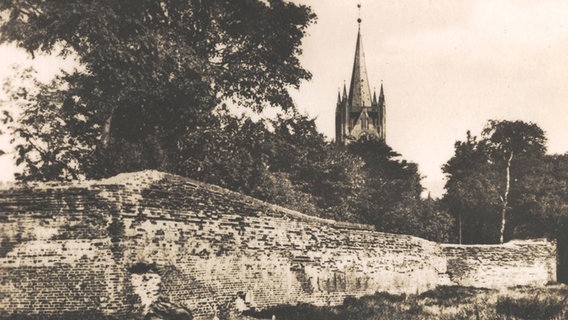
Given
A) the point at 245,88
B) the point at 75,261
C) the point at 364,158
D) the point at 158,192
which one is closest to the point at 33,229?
the point at 75,261

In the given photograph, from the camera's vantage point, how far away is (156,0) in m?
18.1

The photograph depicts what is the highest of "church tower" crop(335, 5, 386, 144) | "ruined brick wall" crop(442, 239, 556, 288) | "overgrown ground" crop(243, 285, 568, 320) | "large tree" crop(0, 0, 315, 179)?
"church tower" crop(335, 5, 386, 144)

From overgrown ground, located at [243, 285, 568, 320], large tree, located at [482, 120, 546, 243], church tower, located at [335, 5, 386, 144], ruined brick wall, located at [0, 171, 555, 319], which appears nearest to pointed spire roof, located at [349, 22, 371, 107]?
church tower, located at [335, 5, 386, 144]

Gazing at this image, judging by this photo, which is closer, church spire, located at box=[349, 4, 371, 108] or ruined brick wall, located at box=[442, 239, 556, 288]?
ruined brick wall, located at box=[442, 239, 556, 288]

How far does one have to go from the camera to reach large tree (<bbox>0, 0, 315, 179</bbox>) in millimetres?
15234

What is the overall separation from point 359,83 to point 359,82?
220mm

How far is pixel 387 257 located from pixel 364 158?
32.6 meters

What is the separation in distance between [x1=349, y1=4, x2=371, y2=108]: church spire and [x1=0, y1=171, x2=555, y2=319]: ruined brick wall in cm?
5921

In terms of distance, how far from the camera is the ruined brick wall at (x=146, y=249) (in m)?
9.04

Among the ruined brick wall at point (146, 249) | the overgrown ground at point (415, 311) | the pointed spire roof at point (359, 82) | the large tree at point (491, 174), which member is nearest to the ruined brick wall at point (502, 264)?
the overgrown ground at point (415, 311)

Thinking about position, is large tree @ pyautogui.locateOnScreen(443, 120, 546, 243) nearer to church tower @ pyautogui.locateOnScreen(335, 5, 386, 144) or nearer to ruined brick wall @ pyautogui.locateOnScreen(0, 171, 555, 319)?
church tower @ pyautogui.locateOnScreen(335, 5, 386, 144)

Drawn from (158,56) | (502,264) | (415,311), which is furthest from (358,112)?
(415,311)

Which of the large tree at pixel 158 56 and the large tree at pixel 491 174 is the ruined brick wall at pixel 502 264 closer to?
the large tree at pixel 158 56

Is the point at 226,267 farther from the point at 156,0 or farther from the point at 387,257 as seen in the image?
the point at 156,0
